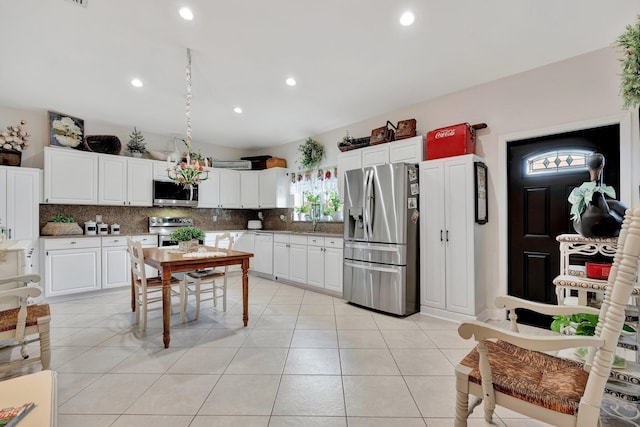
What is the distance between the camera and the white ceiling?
2.27 meters

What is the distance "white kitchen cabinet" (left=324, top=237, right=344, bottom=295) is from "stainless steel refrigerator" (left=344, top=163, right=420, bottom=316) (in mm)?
362

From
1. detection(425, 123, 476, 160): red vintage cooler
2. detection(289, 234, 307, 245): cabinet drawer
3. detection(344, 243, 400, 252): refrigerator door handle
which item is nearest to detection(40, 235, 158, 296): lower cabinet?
detection(289, 234, 307, 245): cabinet drawer

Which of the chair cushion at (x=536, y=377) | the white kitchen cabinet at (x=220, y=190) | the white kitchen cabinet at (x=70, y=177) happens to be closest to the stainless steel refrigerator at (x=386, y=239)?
the chair cushion at (x=536, y=377)

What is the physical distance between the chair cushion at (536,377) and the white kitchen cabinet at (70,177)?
211 inches

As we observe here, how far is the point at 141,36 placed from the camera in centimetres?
265

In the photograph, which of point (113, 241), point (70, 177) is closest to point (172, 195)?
point (113, 241)

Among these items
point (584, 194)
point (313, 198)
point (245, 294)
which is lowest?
point (245, 294)

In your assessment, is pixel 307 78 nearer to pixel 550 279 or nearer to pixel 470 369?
pixel 470 369

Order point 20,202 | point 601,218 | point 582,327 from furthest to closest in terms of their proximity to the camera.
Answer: point 20,202, point 601,218, point 582,327

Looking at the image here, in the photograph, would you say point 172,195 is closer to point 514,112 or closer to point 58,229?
point 58,229

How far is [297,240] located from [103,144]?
3.50 metres

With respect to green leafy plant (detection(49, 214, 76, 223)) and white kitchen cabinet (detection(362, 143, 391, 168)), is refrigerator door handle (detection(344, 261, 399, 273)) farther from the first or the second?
green leafy plant (detection(49, 214, 76, 223))

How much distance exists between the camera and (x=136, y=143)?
16.3ft

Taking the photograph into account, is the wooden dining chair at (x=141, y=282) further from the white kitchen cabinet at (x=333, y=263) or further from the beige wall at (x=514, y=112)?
the beige wall at (x=514, y=112)
